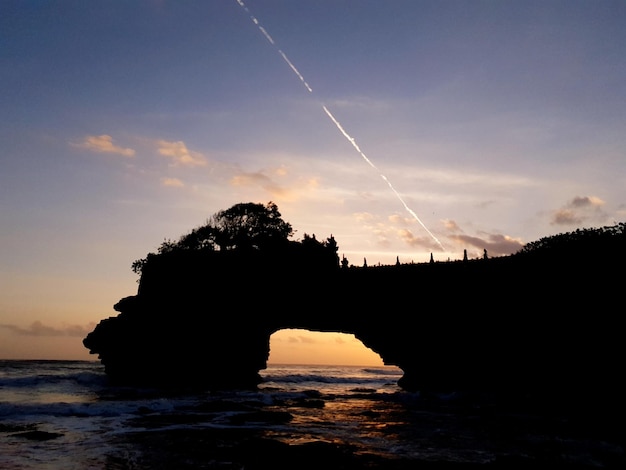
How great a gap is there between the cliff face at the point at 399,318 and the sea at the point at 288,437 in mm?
5618

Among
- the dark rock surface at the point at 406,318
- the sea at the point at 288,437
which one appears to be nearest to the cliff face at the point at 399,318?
the dark rock surface at the point at 406,318

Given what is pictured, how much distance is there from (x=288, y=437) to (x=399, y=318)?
2080 cm

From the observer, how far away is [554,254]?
2759 cm

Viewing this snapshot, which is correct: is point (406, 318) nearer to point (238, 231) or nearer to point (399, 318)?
point (399, 318)

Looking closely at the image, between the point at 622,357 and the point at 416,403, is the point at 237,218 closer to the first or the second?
the point at 416,403

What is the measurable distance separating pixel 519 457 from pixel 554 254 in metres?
19.0

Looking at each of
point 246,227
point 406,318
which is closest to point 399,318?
point 406,318

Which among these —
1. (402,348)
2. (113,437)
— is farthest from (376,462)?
(402,348)

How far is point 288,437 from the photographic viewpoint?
15062 mm

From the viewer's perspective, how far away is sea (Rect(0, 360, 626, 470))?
1156cm

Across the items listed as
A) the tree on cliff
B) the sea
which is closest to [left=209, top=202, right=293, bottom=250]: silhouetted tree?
the tree on cliff

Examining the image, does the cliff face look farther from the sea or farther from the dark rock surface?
the sea

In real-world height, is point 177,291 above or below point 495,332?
above

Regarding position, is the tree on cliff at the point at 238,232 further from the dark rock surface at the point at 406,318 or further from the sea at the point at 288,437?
the sea at the point at 288,437
